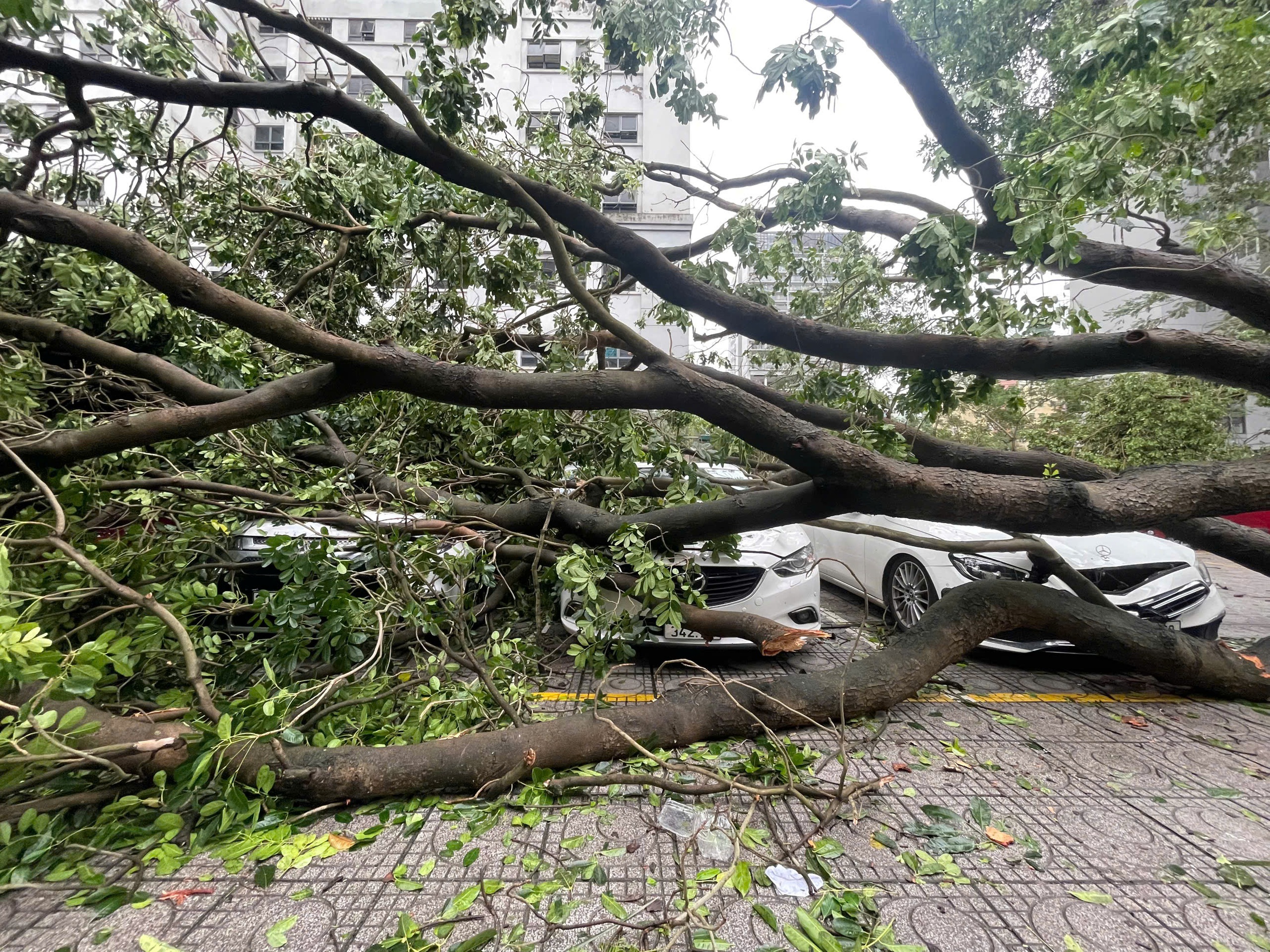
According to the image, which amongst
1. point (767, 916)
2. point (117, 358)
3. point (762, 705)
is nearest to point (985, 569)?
point (762, 705)

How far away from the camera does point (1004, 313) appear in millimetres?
3666

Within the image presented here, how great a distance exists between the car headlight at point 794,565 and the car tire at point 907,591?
1167mm

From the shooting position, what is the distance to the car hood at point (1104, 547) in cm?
439

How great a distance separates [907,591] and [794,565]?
1529 mm

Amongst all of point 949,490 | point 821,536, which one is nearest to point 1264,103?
point 949,490

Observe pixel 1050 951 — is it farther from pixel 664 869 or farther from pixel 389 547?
pixel 389 547

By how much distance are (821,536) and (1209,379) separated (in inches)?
173

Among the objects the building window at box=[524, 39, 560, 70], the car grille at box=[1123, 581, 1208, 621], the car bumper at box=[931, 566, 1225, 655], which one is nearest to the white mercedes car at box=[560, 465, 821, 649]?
the car bumper at box=[931, 566, 1225, 655]

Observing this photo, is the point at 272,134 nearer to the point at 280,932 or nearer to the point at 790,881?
the point at 280,932

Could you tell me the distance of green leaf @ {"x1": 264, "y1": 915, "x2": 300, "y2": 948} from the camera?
5.61 feet

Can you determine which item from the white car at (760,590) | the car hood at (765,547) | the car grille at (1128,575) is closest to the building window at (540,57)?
the car hood at (765,547)

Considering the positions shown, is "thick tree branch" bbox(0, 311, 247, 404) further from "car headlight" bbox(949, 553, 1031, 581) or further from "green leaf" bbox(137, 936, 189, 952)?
"car headlight" bbox(949, 553, 1031, 581)

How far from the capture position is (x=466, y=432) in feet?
15.0

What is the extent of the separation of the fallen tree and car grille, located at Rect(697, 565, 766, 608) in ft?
1.24
